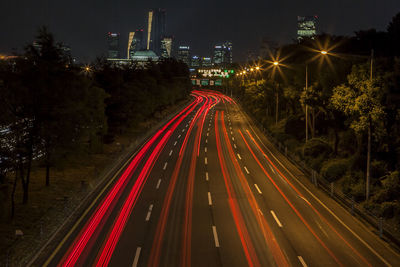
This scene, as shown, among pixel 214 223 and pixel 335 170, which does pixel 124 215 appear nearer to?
pixel 214 223

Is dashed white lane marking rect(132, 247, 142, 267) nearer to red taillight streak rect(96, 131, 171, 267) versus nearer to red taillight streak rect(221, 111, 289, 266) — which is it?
red taillight streak rect(96, 131, 171, 267)

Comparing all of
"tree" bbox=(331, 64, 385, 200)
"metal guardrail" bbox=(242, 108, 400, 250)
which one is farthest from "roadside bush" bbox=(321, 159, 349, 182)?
"tree" bbox=(331, 64, 385, 200)

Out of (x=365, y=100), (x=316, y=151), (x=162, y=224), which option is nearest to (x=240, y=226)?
(x=162, y=224)

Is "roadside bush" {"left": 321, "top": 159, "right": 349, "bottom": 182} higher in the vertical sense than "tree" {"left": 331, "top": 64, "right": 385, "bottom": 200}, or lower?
lower

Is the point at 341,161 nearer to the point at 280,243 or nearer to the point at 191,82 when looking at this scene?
the point at 280,243

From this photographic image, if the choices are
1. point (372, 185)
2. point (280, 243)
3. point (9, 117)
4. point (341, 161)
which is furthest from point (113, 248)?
point (341, 161)

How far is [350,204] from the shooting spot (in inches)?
832

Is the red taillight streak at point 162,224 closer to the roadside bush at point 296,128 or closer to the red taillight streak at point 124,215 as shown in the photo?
the red taillight streak at point 124,215

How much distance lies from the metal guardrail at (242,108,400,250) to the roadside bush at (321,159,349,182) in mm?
401

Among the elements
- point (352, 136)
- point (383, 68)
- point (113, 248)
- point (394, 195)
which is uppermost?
point (383, 68)

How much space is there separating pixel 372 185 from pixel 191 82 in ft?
318

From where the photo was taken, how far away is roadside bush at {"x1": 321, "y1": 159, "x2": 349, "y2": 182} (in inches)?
1067

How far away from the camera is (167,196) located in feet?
74.3

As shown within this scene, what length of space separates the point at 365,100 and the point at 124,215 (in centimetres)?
1421
